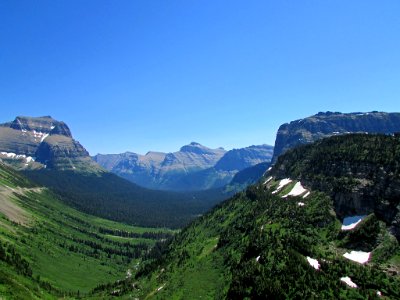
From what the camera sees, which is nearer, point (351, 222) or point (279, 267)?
point (279, 267)

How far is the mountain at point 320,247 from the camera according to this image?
122 meters

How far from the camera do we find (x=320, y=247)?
142125mm

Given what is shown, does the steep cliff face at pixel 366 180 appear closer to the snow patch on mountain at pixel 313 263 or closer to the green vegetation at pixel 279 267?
the green vegetation at pixel 279 267

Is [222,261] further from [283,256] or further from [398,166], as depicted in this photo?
[398,166]

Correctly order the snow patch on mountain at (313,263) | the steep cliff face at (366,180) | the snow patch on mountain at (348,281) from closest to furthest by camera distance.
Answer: the snow patch on mountain at (348,281) < the snow patch on mountain at (313,263) < the steep cliff face at (366,180)

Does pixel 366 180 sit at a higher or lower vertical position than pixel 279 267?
higher

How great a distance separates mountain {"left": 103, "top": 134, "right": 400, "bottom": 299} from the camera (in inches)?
4803

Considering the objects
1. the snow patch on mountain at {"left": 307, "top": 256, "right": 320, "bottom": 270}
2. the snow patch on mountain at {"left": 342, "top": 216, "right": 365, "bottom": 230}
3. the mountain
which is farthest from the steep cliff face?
the snow patch on mountain at {"left": 307, "top": 256, "right": 320, "bottom": 270}

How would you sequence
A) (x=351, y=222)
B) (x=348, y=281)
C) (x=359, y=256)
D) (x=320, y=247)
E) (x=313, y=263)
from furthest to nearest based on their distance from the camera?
(x=351, y=222), (x=320, y=247), (x=359, y=256), (x=313, y=263), (x=348, y=281)

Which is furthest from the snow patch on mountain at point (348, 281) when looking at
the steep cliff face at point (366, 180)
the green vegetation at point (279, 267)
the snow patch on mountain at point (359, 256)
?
the steep cliff face at point (366, 180)

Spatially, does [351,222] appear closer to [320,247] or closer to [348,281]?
[320,247]

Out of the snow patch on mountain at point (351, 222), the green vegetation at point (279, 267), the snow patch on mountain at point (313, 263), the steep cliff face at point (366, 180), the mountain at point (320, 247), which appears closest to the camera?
the green vegetation at point (279, 267)

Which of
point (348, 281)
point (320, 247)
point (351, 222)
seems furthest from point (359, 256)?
point (351, 222)

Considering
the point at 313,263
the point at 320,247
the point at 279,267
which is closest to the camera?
the point at 279,267
